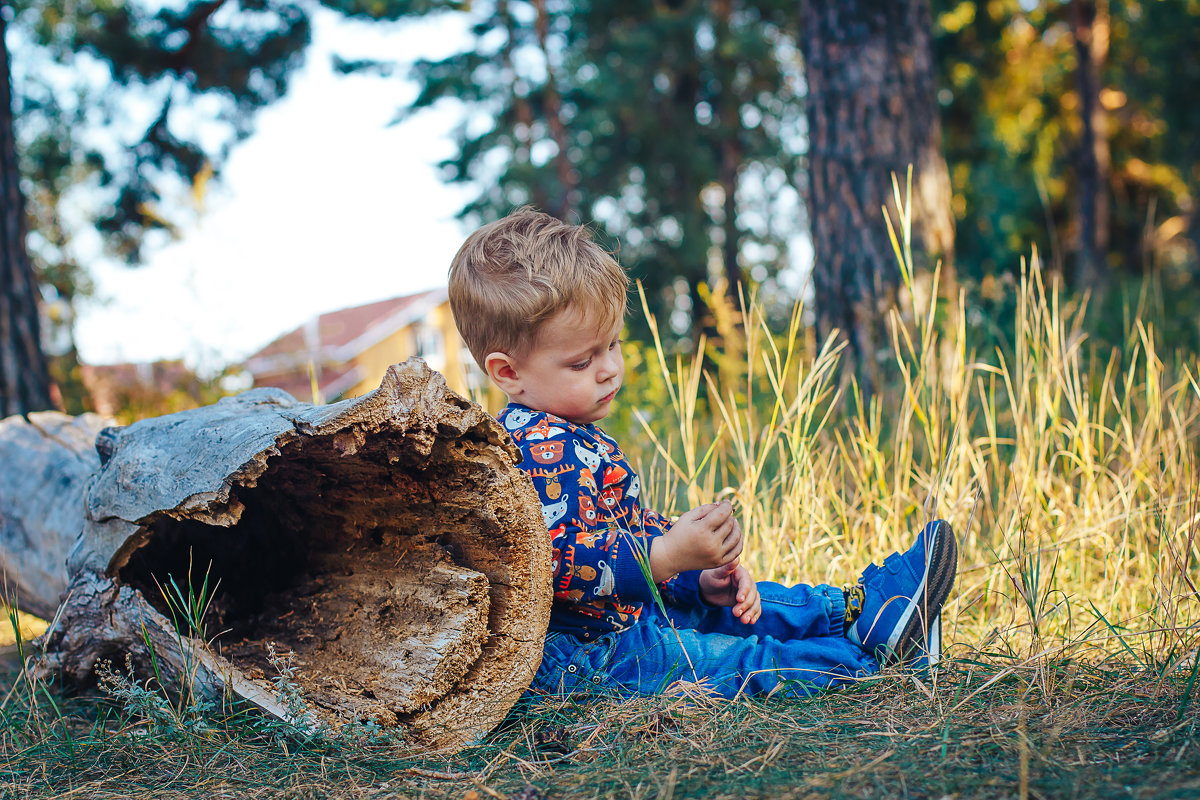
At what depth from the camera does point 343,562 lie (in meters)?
2.19

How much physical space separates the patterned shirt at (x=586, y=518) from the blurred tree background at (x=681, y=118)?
17.6 ft

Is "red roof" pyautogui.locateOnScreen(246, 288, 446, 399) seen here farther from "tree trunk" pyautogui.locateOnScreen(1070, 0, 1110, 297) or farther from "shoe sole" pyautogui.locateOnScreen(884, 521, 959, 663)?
"shoe sole" pyautogui.locateOnScreen(884, 521, 959, 663)

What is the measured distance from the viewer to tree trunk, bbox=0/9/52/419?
4.36 m

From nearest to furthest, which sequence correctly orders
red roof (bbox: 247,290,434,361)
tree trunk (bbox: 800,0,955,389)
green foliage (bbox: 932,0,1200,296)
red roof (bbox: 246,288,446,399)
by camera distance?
tree trunk (bbox: 800,0,955,389) → green foliage (bbox: 932,0,1200,296) → red roof (bbox: 246,288,446,399) → red roof (bbox: 247,290,434,361)

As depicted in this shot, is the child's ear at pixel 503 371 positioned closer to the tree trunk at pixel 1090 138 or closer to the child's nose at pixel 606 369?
the child's nose at pixel 606 369

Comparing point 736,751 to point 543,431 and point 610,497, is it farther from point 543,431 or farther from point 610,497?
point 543,431

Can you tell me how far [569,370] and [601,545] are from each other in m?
0.42

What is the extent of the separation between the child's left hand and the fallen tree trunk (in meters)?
0.46

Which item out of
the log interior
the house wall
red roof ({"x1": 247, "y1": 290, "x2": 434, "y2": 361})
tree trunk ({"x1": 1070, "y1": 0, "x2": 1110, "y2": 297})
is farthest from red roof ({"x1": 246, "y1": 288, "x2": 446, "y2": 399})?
the log interior

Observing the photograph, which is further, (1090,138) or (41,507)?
(1090,138)

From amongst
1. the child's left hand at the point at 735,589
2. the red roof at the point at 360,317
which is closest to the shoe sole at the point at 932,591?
the child's left hand at the point at 735,589

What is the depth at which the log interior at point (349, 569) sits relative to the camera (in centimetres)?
181

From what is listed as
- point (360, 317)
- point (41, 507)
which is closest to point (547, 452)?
point (41, 507)

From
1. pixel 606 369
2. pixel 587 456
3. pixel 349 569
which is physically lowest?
pixel 349 569
